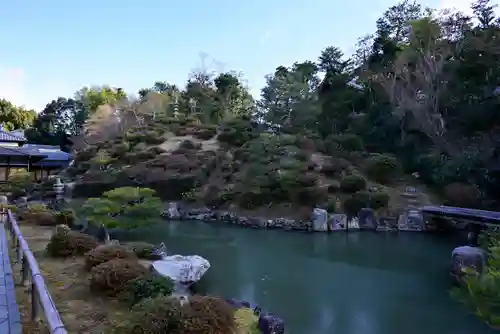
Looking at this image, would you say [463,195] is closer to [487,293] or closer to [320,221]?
[320,221]

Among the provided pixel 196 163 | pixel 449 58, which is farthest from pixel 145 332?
pixel 449 58

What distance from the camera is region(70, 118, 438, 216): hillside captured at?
529 inches

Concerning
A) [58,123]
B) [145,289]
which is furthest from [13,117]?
[145,289]

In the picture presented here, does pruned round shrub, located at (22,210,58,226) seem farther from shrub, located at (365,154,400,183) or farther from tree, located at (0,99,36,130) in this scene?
tree, located at (0,99,36,130)

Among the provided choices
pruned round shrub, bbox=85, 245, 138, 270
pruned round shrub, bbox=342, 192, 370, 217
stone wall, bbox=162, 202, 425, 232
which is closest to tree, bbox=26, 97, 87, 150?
stone wall, bbox=162, 202, 425, 232

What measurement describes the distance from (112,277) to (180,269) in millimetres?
1561

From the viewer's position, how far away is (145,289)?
397 cm

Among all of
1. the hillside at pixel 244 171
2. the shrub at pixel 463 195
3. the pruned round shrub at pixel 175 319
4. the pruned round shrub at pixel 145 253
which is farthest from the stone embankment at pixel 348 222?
the pruned round shrub at pixel 175 319

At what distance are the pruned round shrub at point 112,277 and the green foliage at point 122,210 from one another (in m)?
4.15

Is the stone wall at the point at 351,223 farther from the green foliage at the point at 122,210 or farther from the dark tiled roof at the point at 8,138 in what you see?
the dark tiled roof at the point at 8,138

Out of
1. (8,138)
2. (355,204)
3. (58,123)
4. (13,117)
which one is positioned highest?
(13,117)

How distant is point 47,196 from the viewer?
54.8 ft

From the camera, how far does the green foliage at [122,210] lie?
8422 mm

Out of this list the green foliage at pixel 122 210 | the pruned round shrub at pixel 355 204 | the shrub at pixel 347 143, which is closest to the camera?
the green foliage at pixel 122 210
